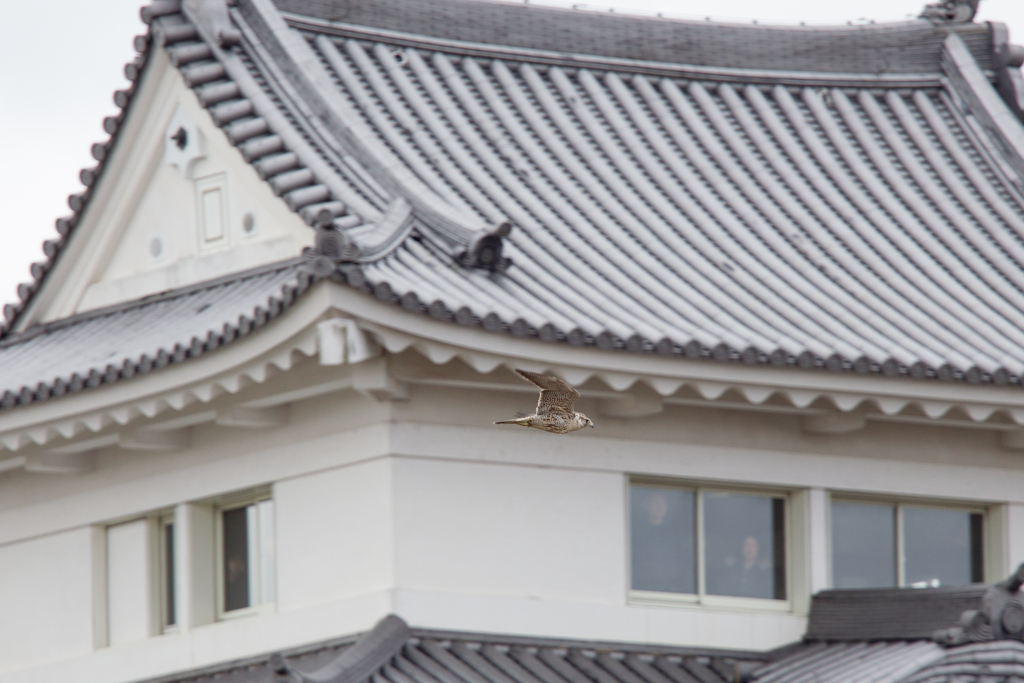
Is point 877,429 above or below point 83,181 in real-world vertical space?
below

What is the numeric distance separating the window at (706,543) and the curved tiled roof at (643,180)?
115 cm

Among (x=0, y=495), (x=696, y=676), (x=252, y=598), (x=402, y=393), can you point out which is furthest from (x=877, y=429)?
(x=0, y=495)

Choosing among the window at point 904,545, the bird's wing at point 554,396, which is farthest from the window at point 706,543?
the bird's wing at point 554,396

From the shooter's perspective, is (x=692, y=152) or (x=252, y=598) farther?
(x=692, y=152)

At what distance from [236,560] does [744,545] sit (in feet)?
10.8

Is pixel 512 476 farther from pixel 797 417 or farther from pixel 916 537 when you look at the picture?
pixel 916 537

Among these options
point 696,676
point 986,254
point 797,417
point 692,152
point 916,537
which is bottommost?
point 696,676

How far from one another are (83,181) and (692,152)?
473 centimetres

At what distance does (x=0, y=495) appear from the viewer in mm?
13641

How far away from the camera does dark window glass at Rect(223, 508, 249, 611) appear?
12328 millimetres

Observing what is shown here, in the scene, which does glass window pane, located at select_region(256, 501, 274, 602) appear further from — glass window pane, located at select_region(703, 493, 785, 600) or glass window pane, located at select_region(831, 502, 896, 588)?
glass window pane, located at select_region(831, 502, 896, 588)

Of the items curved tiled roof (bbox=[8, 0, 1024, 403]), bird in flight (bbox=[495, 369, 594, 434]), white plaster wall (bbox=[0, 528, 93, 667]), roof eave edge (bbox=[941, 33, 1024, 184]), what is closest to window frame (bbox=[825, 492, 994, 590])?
curved tiled roof (bbox=[8, 0, 1024, 403])

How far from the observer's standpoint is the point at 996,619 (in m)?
10.5

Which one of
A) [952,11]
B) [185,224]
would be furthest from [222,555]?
[952,11]
